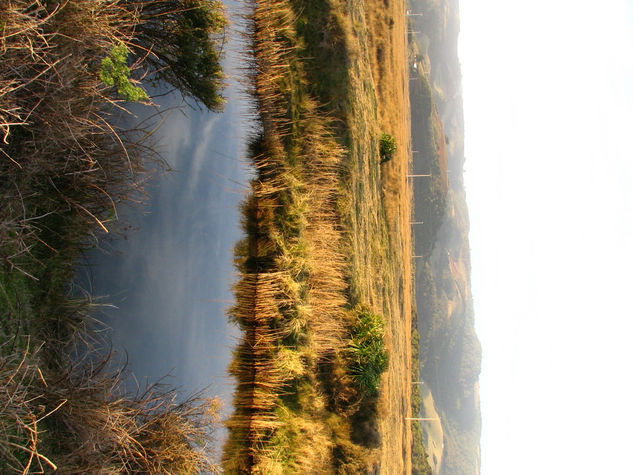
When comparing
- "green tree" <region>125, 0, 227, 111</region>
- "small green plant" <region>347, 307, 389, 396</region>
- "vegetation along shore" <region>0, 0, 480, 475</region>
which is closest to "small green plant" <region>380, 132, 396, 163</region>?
"vegetation along shore" <region>0, 0, 480, 475</region>

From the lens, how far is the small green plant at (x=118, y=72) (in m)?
5.71

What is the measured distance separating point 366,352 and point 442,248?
7056cm

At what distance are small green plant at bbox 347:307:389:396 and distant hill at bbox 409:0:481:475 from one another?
32.2m

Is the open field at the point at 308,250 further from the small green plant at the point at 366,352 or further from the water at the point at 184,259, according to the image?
the water at the point at 184,259

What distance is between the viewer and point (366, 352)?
10656mm

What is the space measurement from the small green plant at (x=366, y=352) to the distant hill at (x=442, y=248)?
32.2 meters

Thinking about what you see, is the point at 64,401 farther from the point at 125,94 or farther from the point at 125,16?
the point at 125,16

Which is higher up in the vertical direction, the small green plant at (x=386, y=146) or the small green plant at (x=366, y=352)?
the small green plant at (x=386, y=146)

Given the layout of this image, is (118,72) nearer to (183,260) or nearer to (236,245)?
(183,260)

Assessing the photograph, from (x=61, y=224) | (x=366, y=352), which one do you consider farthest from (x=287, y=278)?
(x=61, y=224)

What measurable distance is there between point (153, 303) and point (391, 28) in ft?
53.1

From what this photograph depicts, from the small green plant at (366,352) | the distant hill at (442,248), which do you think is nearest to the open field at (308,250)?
the small green plant at (366,352)

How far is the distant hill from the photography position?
45.7 metres

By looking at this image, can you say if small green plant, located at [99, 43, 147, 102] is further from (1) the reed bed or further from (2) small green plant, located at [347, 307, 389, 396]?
(2) small green plant, located at [347, 307, 389, 396]
